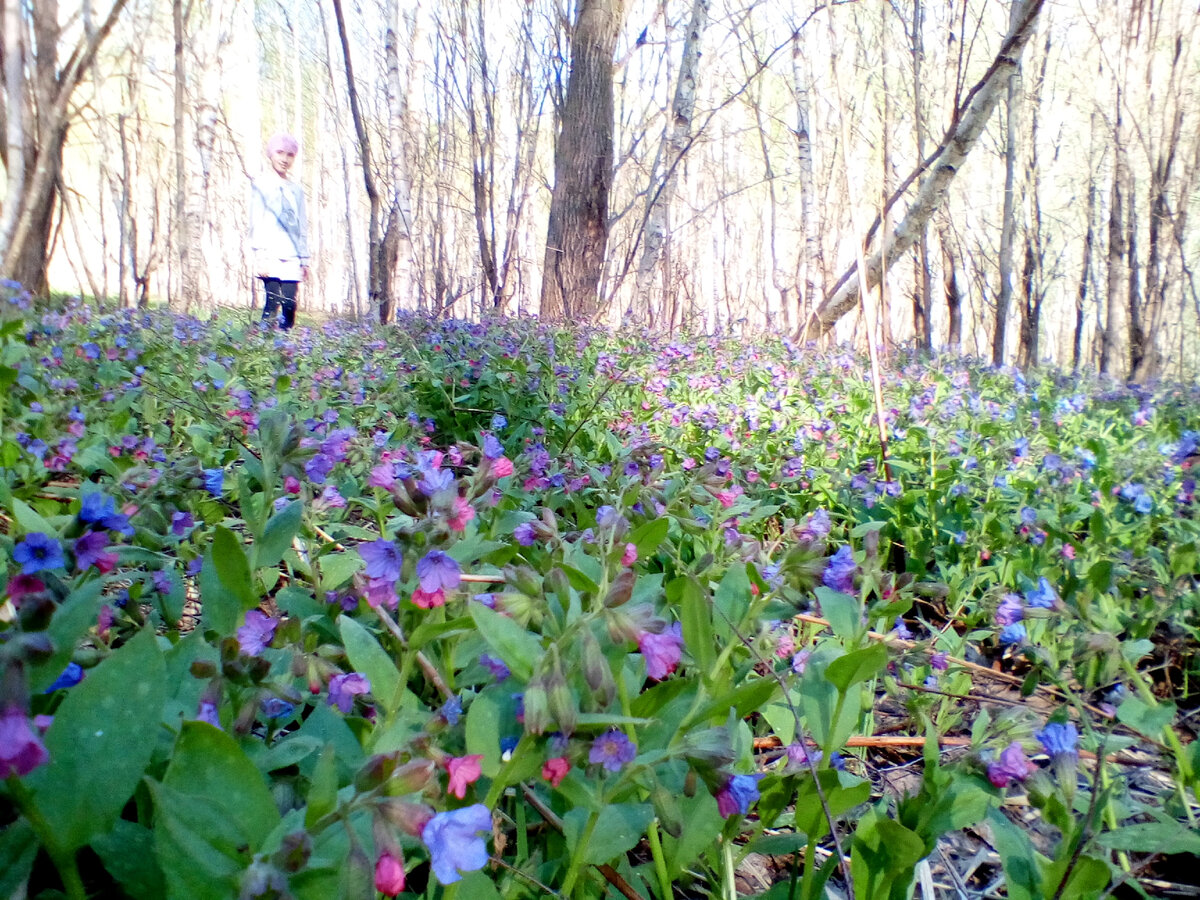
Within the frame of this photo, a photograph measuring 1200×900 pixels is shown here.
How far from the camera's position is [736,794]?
2.49 ft

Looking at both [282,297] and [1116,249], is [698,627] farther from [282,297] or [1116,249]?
[1116,249]

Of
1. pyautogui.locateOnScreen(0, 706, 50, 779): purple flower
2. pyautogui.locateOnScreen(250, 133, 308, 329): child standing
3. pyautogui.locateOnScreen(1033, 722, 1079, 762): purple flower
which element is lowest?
pyautogui.locateOnScreen(1033, 722, 1079, 762): purple flower

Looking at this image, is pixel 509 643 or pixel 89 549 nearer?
pixel 509 643

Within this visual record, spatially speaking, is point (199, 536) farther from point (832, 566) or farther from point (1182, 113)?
point (1182, 113)

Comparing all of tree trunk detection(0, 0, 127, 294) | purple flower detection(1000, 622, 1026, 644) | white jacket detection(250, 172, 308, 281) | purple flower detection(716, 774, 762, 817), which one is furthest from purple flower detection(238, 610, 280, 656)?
white jacket detection(250, 172, 308, 281)

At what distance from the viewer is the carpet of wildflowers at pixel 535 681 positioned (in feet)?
1.80

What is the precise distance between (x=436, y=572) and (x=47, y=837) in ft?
1.15

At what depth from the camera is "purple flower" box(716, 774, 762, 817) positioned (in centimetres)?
70

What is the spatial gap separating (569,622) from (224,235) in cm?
2917

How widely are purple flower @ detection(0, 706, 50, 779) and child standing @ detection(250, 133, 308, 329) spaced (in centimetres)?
629

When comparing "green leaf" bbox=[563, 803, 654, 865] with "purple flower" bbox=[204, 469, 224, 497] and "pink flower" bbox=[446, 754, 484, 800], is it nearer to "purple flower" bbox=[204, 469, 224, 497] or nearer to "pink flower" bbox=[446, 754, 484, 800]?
"pink flower" bbox=[446, 754, 484, 800]

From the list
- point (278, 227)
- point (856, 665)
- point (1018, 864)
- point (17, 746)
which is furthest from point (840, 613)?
point (278, 227)

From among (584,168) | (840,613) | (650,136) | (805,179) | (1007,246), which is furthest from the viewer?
(650,136)

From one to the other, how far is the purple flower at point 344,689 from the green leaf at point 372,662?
4 cm
